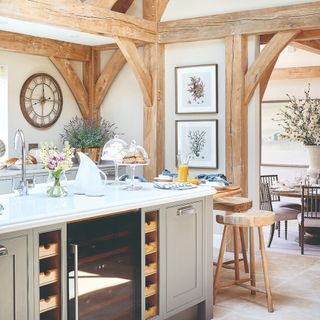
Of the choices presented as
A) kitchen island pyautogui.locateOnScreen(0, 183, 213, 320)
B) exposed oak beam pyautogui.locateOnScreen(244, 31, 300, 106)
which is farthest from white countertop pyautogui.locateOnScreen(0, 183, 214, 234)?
exposed oak beam pyautogui.locateOnScreen(244, 31, 300, 106)

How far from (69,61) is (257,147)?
2831 millimetres

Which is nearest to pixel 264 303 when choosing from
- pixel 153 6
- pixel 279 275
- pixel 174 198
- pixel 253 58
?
pixel 279 275

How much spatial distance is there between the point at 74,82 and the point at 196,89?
1828 millimetres

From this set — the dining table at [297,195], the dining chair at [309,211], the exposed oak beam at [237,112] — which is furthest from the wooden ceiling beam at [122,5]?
the dining chair at [309,211]

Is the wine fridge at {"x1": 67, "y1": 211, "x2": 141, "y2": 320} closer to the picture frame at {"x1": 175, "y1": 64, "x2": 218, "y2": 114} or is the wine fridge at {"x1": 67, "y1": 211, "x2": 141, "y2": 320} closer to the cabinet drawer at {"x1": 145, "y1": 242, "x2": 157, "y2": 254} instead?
the cabinet drawer at {"x1": 145, "y1": 242, "x2": 157, "y2": 254}

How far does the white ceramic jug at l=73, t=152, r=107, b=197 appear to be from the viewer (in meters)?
3.76

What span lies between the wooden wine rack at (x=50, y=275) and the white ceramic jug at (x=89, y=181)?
0.69 m

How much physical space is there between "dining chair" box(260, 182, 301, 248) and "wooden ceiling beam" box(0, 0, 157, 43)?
2.23 m

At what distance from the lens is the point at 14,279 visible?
2828 millimetres

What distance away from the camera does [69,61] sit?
768 centimetres

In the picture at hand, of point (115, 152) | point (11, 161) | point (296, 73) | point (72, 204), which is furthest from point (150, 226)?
point (296, 73)

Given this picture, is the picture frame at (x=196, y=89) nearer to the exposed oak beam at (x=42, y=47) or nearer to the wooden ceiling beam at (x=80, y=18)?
the wooden ceiling beam at (x=80, y=18)

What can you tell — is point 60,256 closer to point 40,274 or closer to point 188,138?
point 40,274

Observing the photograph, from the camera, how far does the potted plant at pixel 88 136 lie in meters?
7.41
